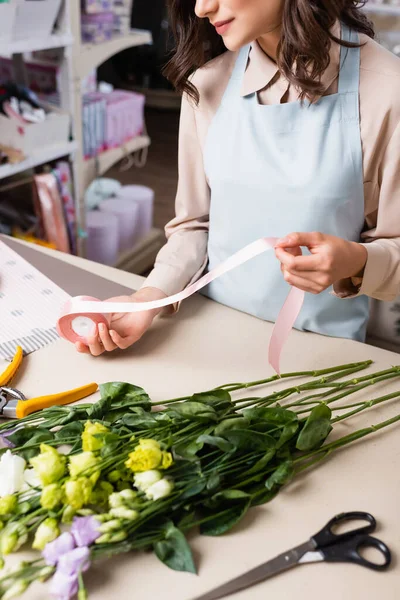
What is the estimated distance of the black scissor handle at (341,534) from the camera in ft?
2.08

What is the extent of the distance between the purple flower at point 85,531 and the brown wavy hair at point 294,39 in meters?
0.65

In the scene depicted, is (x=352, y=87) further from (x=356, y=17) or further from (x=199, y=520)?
(x=199, y=520)

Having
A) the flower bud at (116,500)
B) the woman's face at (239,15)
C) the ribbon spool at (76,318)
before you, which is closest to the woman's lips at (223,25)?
the woman's face at (239,15)

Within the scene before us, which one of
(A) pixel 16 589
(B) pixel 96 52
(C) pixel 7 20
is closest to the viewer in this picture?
(A) pixel 16 589

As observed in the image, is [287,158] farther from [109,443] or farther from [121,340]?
[109,443]

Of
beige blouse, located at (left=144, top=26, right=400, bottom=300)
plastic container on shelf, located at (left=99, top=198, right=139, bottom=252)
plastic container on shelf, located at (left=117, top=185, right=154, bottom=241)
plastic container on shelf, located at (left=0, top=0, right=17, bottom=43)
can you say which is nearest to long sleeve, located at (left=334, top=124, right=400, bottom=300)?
beige blouse, located at (left=144, top=26, right=400, bottom=300)

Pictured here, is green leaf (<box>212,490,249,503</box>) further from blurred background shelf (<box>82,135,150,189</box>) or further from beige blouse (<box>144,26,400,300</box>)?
blurred background shelf (<box>82,135,150,189</box>)

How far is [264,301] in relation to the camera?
3.53ft

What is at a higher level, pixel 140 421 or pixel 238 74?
pixel 238 74

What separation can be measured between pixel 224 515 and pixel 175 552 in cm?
7

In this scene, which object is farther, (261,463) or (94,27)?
(94,27)

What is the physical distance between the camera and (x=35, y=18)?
1.85 m

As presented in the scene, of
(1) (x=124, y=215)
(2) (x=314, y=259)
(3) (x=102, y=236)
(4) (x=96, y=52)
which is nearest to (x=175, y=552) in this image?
(2) (x=314, y=259)

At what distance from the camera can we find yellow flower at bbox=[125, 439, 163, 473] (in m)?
0.61
